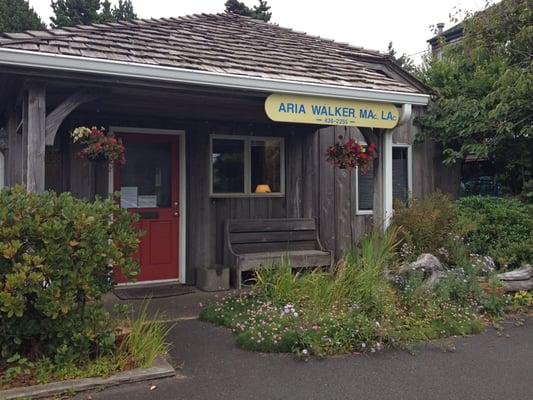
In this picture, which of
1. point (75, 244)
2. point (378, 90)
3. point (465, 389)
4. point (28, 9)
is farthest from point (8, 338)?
point (28, 9)

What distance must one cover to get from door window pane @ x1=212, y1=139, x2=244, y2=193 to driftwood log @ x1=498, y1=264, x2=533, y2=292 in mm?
3891

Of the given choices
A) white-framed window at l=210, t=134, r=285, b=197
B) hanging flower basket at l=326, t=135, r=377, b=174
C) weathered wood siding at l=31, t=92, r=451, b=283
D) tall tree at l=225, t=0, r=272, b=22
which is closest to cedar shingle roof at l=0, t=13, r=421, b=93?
hanging flower basket at l=326, t=135, r=377, b=174

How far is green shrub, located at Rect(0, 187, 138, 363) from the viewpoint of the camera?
148 inches

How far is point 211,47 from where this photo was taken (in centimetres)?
657

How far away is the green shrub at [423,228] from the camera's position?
7.14 m

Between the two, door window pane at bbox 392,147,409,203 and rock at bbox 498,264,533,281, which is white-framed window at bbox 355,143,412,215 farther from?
rock at bbox 498,264,533,281

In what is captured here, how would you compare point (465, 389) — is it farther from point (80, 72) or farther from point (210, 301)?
point (80, 72)

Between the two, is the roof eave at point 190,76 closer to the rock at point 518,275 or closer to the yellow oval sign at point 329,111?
the yellow oval sign at point 329,111

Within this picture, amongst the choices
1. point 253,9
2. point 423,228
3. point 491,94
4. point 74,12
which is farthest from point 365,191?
point 74,12

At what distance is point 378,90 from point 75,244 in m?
4.18

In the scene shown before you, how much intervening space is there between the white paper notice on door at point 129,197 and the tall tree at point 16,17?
13347mm

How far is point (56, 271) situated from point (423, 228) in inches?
198

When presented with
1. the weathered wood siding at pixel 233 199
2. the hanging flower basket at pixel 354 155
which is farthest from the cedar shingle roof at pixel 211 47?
the weathered wood siding at pixel 233 199

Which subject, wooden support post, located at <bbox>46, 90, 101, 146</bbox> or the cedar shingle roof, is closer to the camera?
wooden support post, located at <bbox>46, 90, 101, 146</bbox>
